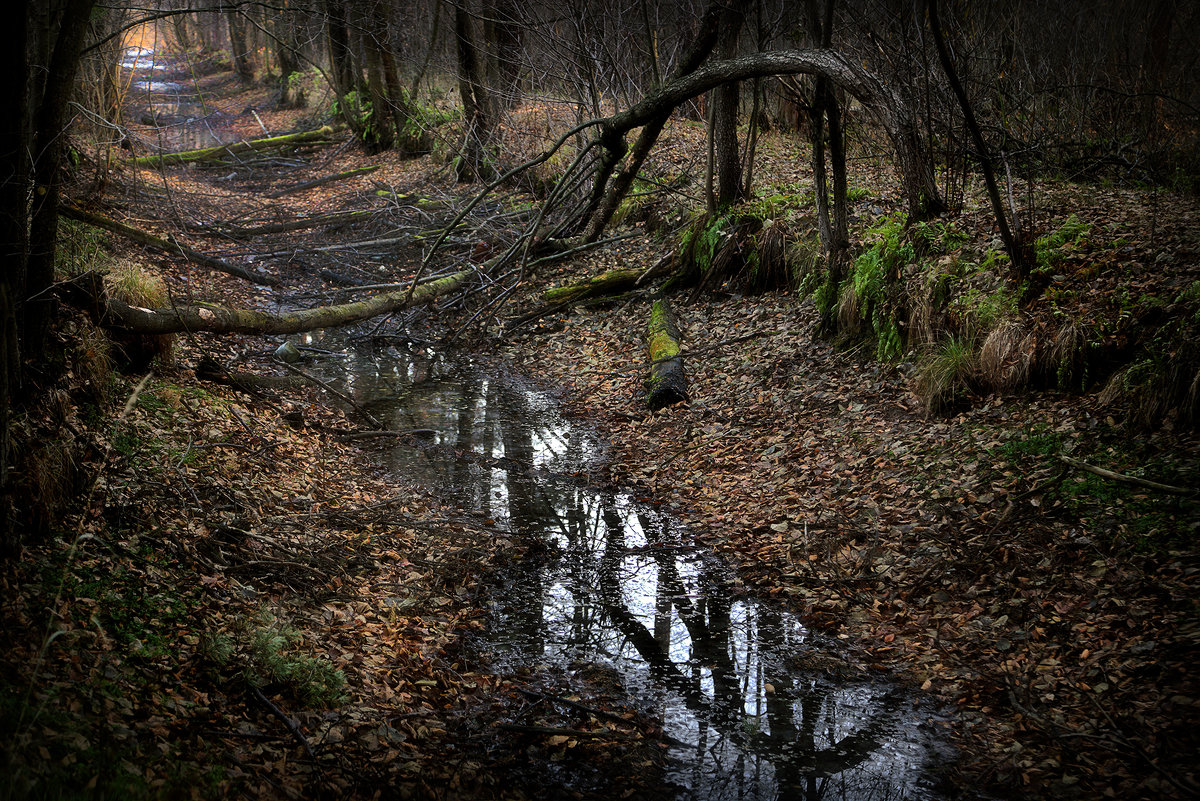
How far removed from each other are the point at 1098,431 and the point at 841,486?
2.04 meters

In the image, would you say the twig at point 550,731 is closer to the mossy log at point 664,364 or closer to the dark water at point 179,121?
the mossy log at point 664,364

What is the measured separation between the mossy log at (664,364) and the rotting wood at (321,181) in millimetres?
13204

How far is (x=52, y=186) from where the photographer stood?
4.87m

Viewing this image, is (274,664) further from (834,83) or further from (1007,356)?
(834,83)

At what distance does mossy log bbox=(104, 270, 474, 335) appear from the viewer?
6.61m

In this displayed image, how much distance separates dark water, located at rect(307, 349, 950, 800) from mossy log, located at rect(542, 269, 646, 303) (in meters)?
4.37

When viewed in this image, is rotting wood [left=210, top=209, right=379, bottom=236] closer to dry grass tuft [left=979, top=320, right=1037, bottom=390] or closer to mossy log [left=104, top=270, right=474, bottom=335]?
mossy log [left=104, top=270, right=474, bottom=335]

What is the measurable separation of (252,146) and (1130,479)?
2579 centimetres

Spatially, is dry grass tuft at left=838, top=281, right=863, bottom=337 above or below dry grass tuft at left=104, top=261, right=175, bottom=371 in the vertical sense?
below

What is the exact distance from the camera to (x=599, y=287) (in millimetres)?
12680

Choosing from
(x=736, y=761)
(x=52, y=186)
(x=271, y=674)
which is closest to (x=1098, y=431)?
(x=736, y=761)

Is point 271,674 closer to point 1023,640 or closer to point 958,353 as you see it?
point 1023,640

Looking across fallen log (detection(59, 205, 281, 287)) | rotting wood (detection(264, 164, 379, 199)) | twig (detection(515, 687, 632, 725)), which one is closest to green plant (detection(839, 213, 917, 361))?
twig (detection(515, 687, 632, 725))

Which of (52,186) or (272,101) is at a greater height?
(272,101)
